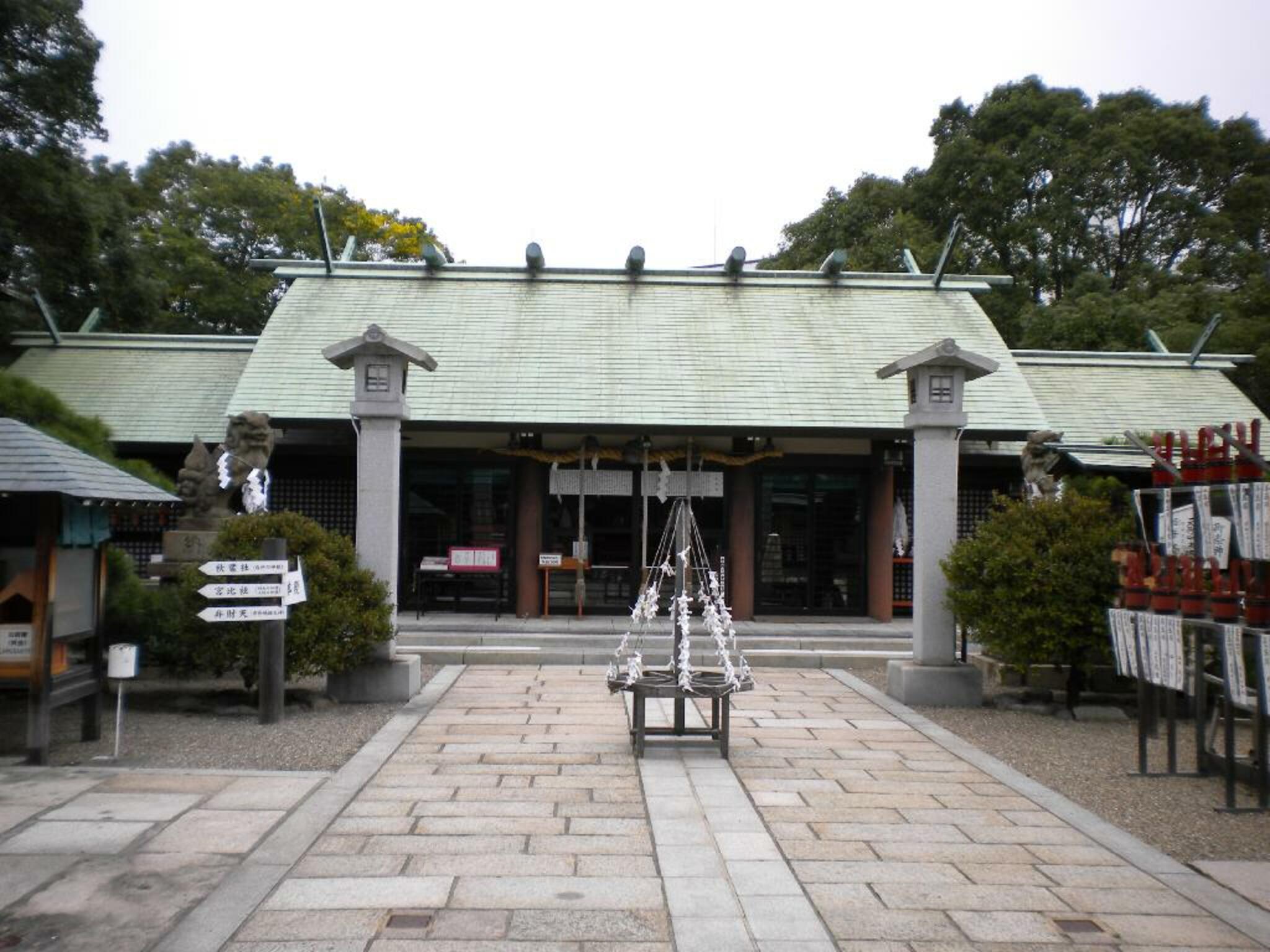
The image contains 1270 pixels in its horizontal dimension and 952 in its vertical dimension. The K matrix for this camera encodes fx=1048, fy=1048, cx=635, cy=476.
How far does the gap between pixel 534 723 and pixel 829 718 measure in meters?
3.00

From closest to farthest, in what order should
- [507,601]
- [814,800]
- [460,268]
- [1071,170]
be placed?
[814,800] → [507,601] → [460,268] → [1071,170]

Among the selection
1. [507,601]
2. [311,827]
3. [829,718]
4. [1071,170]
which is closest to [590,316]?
[507,601]

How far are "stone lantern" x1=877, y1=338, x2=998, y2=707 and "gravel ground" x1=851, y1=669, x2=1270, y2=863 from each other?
0.30 metres

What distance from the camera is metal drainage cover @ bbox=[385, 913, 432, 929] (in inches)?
194

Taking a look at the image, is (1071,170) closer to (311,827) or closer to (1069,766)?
(1069,766)

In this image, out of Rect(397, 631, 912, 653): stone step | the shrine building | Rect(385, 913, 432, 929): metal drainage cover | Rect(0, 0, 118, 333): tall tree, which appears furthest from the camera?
Rect(0, 0, 118, 333): tall tree

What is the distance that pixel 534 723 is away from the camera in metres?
10.0

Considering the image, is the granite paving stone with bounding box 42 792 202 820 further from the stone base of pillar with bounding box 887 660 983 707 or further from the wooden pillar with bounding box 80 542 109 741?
the stone base of pillar with bounding box 887 660 983 707

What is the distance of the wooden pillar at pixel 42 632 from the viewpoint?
8172mm

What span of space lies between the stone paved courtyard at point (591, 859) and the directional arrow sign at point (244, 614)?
1.81 metres

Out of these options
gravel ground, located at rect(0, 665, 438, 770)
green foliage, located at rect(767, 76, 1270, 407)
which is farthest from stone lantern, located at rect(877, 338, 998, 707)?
green foliage, located at rect(767, 76, 1270, 407)

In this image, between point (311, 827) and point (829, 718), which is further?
point (829, 718)

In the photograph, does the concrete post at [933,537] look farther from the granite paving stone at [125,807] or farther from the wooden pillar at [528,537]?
the granite paving stone at [125,807]

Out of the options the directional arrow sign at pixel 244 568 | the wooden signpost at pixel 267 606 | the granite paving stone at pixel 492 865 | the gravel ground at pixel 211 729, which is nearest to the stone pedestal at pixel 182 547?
the gravel ground at pixel 211 729
